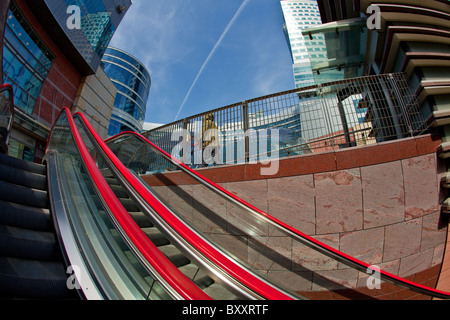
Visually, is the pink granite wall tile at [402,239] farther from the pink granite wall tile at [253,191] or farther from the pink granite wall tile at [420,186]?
the pink granite wall tile at [253,191]

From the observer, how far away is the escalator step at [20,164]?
2670mm

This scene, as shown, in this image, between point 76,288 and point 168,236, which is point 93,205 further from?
point 168,236

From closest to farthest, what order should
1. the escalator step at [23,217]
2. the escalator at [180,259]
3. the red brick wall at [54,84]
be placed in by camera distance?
the escalator at [180,259] < the escalator step at [23,217] < the red brick wall at [54,84]

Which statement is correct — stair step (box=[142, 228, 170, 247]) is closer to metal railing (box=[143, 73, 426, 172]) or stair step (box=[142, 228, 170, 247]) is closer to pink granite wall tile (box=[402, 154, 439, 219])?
metal railing (box=[143, 73, 426, 172])

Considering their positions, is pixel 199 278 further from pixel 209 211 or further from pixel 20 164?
pixel 20 164

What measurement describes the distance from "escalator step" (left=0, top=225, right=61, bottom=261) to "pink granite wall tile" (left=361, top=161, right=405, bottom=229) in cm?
409

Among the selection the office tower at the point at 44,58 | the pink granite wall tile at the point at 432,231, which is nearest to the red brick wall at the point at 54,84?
the office tower at the point at 44,58

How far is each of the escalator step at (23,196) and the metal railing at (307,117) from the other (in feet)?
9.00

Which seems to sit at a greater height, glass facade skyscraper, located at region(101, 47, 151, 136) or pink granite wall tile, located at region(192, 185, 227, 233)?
glass facade skyscraper, located at region(101, 47, 151, 136)

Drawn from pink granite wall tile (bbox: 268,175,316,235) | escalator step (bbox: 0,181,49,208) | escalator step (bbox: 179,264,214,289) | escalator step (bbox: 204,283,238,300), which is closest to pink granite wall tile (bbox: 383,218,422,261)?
pink granite wall tile (bbox: 268,175,316,235)

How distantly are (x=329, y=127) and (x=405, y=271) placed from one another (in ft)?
8.75

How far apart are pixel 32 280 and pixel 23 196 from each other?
1.39 meters

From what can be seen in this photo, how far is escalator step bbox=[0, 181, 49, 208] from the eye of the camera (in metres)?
Answer: 2.08
